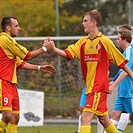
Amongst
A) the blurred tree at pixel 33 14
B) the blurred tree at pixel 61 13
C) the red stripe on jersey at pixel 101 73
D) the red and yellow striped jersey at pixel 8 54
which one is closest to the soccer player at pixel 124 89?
the red stripe on jersey at pixel 101 73

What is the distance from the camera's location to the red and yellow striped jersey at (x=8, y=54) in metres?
9.12

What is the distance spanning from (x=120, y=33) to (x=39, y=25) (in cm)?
992

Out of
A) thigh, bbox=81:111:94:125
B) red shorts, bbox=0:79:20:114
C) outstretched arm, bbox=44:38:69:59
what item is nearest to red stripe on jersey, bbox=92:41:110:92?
thigh, bbox=81:111:94:125

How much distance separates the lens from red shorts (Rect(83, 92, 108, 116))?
853 cm

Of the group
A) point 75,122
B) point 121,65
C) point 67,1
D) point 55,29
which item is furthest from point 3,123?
point 67,1

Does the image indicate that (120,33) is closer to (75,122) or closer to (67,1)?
(75,122)

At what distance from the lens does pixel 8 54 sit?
9172 mm

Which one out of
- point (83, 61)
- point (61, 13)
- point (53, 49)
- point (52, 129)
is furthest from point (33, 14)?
point (83, 61)

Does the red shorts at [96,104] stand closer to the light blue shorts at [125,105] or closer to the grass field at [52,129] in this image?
the light blue shorts at [125,105]

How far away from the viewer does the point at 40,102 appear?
14.7 m

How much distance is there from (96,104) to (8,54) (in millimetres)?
1600

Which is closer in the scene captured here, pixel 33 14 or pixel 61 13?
pixel 33 14

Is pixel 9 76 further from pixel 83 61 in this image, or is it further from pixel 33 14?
pixel 33 14

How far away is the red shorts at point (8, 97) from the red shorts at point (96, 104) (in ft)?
4.01
